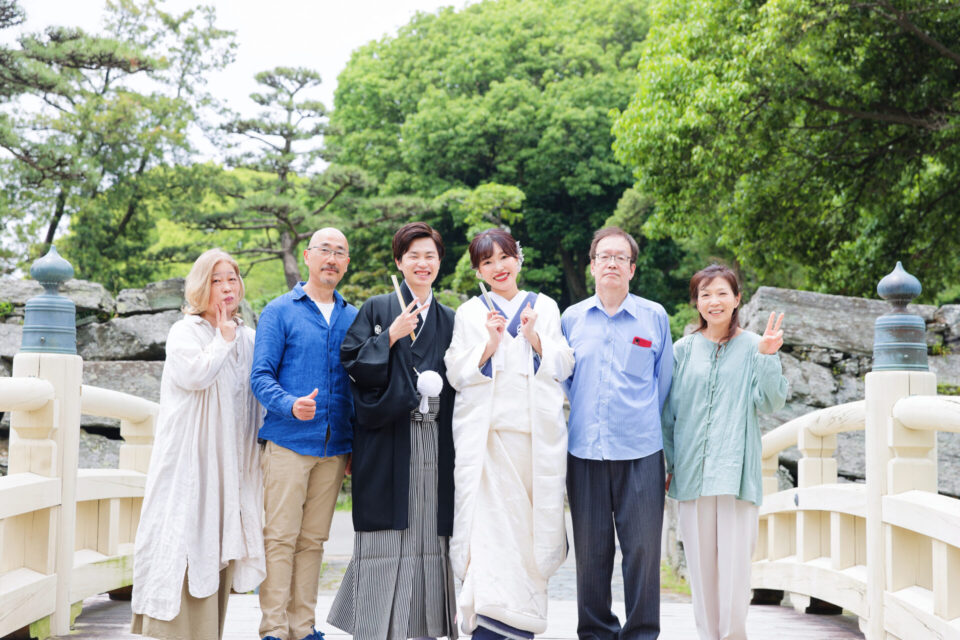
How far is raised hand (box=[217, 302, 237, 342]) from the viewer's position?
3297 mm

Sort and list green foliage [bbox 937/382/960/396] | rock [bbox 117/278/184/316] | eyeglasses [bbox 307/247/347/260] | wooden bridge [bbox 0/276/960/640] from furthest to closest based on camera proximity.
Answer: rock [bbox 117/278/184/316]
green foliage [bbox 937/382/960/396]
eyeglasses [bbox 307/247/347/260]
wooden bridge [bbox 0/276/960/640]

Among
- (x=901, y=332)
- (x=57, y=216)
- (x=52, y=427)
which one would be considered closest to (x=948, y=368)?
(x=901, y=332)

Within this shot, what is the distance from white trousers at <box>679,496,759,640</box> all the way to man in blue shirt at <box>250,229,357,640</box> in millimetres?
1471

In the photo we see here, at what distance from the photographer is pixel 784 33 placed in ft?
29.3

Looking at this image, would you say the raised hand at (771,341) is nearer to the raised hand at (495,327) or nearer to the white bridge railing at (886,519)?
the white bridge railing at (886,519)

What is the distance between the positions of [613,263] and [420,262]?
0.79 meters

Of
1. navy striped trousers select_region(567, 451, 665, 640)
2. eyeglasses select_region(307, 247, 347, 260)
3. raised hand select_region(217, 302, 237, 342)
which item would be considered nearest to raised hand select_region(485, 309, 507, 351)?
navy striped trousers select_region(567, 451, 665, 640)

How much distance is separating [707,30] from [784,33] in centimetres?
126

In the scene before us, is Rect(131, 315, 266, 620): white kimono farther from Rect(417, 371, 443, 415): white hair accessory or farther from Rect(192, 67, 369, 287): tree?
Rect(192, 67, 369, 287): tree

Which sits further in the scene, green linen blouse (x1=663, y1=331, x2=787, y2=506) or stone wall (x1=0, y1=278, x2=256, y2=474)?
stone wall (x1=0, y1=278, x2=256, y2=474)

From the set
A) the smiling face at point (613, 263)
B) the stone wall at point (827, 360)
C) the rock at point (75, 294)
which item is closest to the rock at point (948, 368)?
the stone wall at point (827, 360)

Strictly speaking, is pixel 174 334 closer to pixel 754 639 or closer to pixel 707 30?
pixel 754 639

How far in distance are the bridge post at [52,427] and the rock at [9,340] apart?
223 inches

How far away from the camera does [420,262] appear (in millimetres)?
3414
